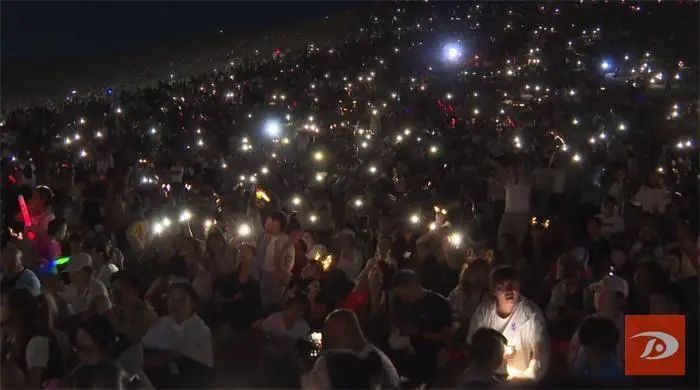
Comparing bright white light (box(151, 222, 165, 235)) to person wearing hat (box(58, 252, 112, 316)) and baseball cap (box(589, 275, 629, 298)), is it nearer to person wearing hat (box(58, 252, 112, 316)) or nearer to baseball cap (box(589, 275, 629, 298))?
person wearing hat (box(58, 252, 112, 316))

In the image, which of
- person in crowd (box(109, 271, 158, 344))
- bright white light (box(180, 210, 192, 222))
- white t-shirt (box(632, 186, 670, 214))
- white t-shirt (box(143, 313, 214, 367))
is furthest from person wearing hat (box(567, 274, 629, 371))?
bright white light (box(180, 210, 192, 222))

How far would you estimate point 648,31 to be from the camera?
3753 centimetres

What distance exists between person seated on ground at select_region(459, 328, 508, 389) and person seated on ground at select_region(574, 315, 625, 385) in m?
0.49

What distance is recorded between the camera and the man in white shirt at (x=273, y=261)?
7.28 meters

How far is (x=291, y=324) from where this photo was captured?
573 centimetres

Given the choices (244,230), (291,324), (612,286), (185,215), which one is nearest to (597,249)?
(612,286)

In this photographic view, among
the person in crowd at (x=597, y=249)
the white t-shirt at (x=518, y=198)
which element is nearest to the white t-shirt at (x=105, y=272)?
the person in crowd at (x=597, y=249)

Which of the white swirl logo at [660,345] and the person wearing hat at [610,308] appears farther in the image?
the white swirl logo at [660,345]

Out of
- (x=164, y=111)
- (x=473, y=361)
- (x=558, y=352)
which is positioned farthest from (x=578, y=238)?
(x=164, y=111)

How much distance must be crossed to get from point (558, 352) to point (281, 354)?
1.83 m

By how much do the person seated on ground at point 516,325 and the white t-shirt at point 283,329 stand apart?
1239 mm

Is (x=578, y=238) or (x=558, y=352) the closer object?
(x=558, y=352)

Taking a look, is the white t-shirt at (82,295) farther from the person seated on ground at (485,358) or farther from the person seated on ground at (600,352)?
the person seated on ground at (600,352)

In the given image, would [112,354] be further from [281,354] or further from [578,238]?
[578,238]
